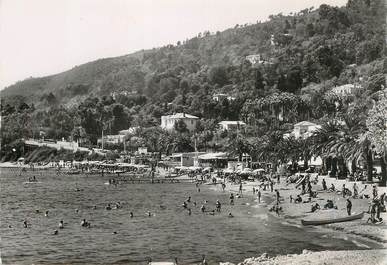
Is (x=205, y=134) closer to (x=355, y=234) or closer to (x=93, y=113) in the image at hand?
(x=93, y=113)

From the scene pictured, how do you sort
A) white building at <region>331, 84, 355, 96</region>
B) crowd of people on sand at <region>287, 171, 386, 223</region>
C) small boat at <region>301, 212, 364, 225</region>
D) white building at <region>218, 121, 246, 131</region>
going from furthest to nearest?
white building at <region>218, 121, 246, 131</region>
white building at <region>331, 84, 355, 96</region>
small boat at <region>301, 212, 364, 225</region>
crowd of people on sand at <region>287, 171, 386, 223</region>

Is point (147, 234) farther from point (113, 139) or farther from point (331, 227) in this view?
point (113, 139)

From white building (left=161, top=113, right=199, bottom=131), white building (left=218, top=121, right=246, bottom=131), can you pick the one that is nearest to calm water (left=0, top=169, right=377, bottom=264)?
white building (left=218, top=121, right=246, bottom=131)

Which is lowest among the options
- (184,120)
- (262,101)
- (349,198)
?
(349,198)

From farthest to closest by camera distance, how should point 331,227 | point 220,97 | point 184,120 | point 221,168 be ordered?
1. point 220,97
2. point 184,120
3. point 221,168
4. point 331,227

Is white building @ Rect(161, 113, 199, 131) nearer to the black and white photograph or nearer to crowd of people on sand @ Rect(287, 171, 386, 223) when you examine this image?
the black and white photograph

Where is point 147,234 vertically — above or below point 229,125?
below

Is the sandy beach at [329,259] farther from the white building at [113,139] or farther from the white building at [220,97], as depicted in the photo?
the white building at [113,139]

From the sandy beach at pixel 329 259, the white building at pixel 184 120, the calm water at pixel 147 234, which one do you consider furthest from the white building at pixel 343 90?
the sandy beach at pixel 329 259

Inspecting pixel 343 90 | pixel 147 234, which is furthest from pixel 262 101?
pixel 147 234

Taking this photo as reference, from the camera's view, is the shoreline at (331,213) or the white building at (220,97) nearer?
the shoreline at (331,213)
